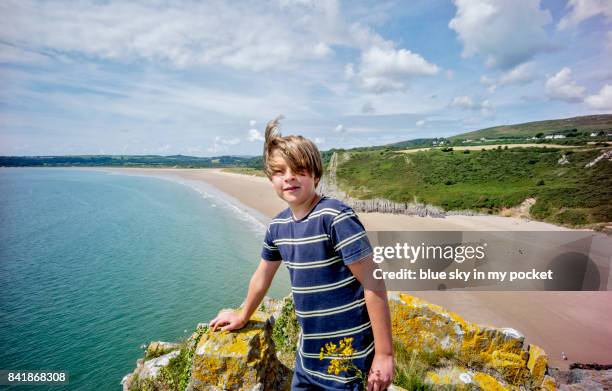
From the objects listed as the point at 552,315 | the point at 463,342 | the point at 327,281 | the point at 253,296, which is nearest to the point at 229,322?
the point at 253,296

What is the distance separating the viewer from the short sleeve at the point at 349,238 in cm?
159

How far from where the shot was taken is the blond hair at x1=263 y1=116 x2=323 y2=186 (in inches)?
74.1

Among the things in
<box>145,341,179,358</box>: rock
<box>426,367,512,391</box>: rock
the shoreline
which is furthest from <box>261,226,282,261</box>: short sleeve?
the shoreline

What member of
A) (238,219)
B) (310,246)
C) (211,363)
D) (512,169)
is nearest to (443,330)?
(211,363)

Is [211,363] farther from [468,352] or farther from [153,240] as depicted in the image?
[153,240]

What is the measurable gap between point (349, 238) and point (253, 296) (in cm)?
114

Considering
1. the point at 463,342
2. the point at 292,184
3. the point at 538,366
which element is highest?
the point at 292,184

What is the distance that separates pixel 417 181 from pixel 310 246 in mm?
56214

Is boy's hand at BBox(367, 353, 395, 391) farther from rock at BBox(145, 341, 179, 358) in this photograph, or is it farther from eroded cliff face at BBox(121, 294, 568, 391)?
rock at BBox(145, 341, 179, 358)

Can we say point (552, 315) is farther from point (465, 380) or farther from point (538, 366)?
point (465, 380)

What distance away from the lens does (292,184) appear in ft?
6.09

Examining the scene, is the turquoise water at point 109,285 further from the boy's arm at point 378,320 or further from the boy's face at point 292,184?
the boy's face at point 292,184

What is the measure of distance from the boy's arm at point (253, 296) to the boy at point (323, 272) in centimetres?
26

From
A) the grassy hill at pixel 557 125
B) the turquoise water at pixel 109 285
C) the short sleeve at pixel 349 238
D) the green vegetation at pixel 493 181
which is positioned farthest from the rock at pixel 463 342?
the grassy hill at pixel 557 125
